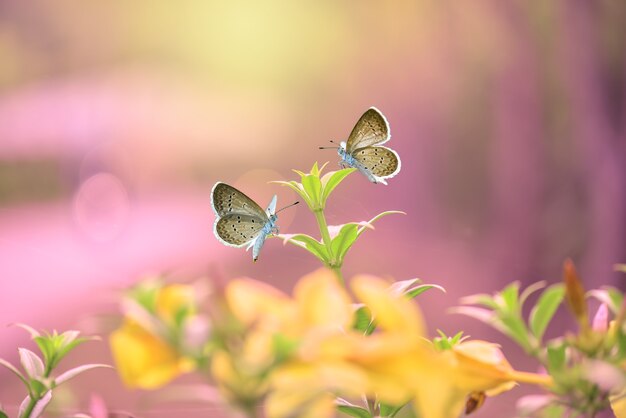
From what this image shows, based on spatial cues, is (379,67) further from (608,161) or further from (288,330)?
(288,330)

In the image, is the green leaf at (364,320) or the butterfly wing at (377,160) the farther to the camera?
the butterfly wing at (377,160)

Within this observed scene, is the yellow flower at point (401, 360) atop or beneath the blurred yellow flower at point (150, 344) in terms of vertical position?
beneath

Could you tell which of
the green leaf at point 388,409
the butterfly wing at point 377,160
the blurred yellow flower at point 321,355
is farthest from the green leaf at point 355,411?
the butterfly wing at point 377,160

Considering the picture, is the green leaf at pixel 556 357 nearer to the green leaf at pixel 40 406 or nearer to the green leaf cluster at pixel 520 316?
the green leaf cluster at pixel 520 316

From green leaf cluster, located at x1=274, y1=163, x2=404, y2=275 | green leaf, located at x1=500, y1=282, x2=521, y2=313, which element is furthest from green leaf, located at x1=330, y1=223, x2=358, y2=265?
green leaf, located at x1=500, y1=282, x2=521, y2=313

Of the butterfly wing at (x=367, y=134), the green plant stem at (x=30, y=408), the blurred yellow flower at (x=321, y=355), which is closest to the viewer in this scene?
the blurred yellow flower at (x=321, y=355)

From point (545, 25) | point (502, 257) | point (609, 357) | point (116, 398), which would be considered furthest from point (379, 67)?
point (609, 357)
